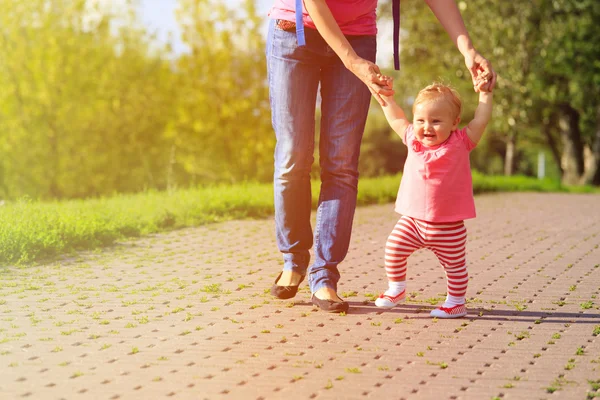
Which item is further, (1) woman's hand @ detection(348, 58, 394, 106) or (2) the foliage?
(2) the foliage

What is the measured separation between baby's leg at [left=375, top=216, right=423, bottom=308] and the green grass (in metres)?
2.75

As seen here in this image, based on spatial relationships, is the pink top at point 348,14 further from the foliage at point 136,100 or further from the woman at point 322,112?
the foliage at point 136,100

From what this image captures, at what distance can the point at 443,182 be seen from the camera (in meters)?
4.56

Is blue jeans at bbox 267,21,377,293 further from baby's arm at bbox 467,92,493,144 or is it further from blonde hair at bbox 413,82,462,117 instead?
baby's arm at bbox 467,92,493,144

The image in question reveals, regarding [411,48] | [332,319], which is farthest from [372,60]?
[411,48]

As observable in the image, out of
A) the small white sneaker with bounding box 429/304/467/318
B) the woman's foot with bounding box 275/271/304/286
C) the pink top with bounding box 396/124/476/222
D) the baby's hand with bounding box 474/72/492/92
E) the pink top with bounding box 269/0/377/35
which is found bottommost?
the small white sneaker with bounding box 429/304/467/318

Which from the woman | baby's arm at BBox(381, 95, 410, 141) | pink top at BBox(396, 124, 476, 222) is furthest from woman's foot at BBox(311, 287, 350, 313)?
baby's arm at BBox(381, 95, 410, 141)

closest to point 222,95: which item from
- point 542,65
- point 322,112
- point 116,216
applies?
point 542,65

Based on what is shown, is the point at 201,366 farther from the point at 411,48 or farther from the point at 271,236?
the point at 411,48

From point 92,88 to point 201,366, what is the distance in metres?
29.6

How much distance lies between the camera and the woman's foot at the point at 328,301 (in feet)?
15.0

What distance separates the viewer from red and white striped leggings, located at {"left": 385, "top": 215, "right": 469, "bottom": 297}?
4.59 metres

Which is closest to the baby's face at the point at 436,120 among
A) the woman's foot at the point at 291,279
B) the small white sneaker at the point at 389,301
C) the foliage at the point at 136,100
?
the small white sneaker at the point at 389,301

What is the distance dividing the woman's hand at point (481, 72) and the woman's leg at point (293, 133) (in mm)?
818
